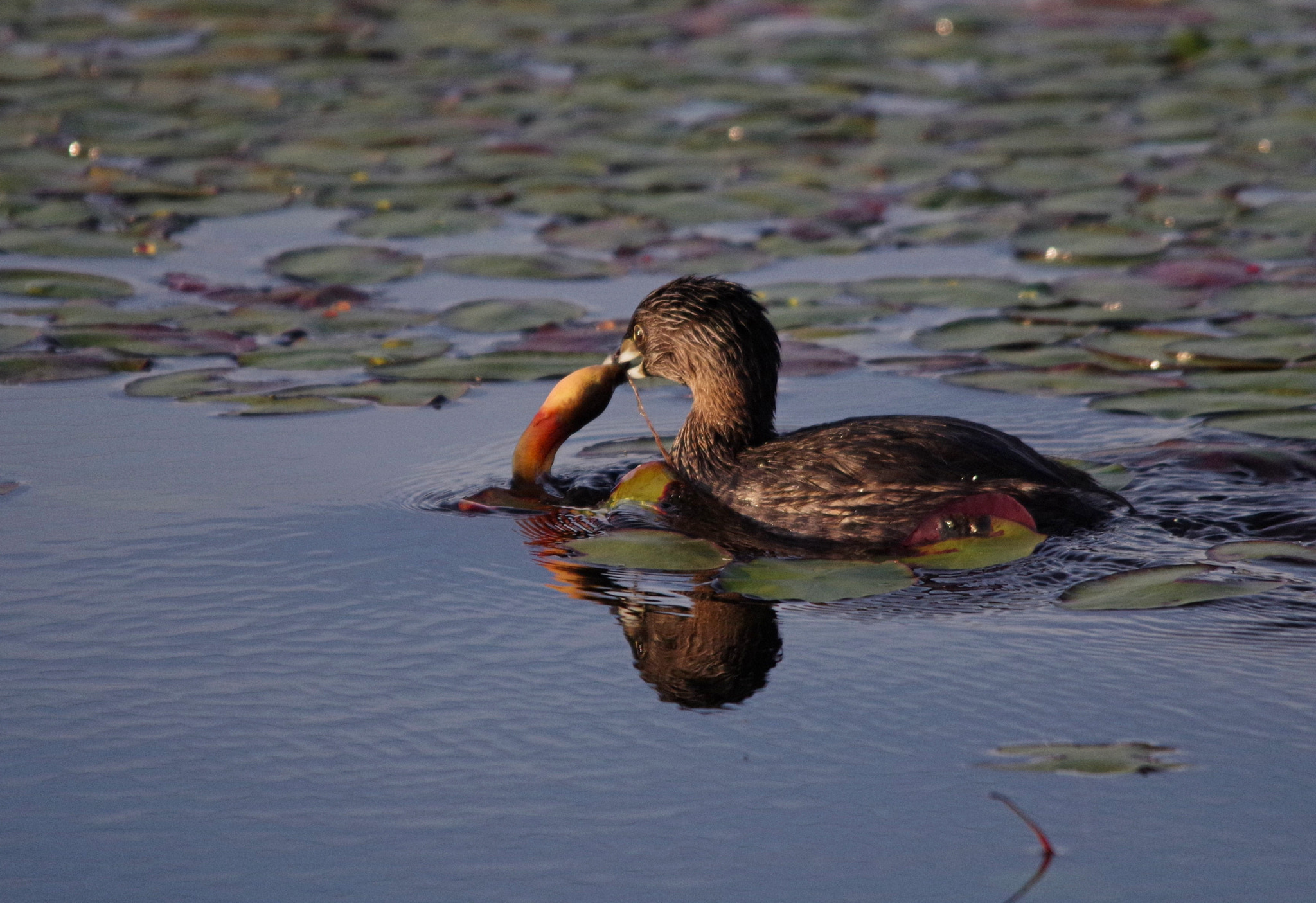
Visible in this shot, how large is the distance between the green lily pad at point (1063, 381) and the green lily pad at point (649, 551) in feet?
6.39

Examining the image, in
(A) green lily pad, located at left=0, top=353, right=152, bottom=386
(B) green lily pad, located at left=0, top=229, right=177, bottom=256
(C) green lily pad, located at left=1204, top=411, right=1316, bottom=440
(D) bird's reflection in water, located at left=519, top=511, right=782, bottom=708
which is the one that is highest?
(B) green lily pad, located at left=0, top=229, right=177, bottom=256

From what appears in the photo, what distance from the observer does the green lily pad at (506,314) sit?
7570 millimetres

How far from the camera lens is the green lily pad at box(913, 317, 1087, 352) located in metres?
7.38

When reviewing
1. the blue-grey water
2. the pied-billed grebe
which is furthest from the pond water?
the pied-billed grebe

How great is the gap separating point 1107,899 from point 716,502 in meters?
2.94

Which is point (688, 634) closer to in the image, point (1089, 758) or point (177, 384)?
point (1089, 758)

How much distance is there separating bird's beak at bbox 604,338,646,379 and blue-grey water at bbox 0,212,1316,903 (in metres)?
0.74

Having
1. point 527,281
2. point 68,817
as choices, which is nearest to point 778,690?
point 68,817

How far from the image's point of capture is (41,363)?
23.3 feet

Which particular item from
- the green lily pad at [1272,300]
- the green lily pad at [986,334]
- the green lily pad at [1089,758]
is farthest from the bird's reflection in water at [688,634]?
the green lily pad at [1272,300]

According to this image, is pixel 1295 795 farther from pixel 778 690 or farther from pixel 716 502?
pixel 716 502

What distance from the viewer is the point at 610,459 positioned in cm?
652

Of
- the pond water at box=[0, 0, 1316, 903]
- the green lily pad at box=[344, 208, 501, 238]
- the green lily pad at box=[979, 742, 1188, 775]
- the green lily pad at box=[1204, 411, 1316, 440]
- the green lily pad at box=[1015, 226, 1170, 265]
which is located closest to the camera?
the pond water at box=[0, 0, 1316, 903]

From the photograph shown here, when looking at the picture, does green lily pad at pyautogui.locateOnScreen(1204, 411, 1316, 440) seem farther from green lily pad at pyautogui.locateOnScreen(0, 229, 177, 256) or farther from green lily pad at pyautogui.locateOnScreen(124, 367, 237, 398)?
green lily pad at pyautogui.locateOnScreen(0, 229, 177, 256)
